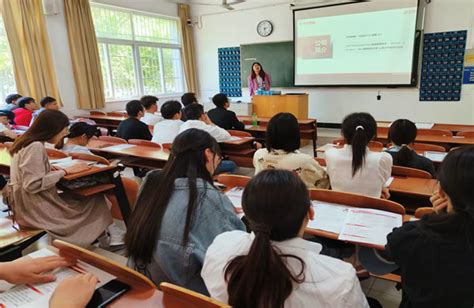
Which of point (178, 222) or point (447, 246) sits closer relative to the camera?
point (447, 246)

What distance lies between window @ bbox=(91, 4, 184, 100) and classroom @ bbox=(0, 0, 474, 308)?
0.17 ft

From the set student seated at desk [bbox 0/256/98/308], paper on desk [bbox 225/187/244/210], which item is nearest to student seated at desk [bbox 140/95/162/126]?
paper on desk [bbox 225/187/244/210]

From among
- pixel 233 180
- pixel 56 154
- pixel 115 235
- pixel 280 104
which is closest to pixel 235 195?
pixel 233 180

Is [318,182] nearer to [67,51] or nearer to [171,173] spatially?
[171,173]

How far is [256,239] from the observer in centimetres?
87

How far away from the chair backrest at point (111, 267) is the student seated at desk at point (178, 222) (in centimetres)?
12

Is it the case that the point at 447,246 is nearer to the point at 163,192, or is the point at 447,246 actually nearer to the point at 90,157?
the point at 163,192

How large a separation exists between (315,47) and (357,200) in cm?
631

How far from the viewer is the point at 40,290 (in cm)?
102

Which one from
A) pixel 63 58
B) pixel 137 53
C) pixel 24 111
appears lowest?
pixel 24 111

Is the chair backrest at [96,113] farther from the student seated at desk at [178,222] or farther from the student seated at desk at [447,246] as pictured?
the student seated at desk at [447,246]

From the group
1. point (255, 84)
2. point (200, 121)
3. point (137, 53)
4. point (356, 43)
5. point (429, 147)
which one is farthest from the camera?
point (137, 53)

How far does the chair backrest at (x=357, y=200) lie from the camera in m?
1.56

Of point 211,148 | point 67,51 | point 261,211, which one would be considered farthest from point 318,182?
point 67,51
